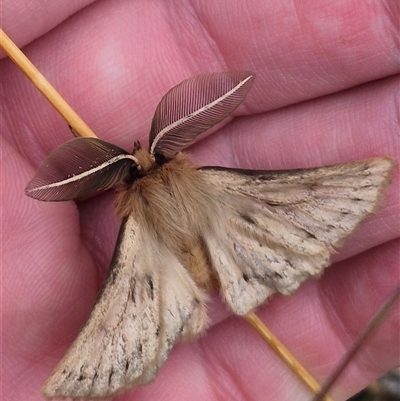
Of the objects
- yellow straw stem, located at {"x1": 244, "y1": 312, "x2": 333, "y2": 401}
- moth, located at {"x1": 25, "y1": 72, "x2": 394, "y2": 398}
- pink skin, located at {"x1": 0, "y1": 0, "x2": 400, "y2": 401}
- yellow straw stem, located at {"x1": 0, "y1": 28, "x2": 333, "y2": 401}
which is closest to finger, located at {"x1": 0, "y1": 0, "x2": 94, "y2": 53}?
pink skin, located at {"x1": 0, "y1": 0, "x2": 400, "y2": 401}

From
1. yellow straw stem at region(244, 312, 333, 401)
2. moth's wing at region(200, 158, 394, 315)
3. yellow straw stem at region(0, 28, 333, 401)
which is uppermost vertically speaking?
yellow straw stem at region(0, 28, 333, 401)

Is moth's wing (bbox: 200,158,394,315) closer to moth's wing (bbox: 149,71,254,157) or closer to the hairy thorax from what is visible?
the hairy thorax

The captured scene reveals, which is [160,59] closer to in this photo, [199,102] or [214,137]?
[214,137]

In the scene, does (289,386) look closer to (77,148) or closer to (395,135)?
(395,135)

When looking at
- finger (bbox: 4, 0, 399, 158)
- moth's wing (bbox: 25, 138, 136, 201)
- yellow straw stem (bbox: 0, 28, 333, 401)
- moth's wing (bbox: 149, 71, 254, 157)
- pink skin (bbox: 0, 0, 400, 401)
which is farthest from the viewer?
finger (bbox: 4, 0, 399, 158)

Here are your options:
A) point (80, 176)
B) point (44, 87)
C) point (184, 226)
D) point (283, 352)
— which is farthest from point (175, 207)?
point (283, 352)

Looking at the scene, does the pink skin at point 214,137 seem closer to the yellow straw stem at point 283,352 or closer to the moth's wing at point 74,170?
the yellow straw stem at point 283,352

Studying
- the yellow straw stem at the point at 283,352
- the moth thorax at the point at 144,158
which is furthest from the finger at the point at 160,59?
the yellow straw stem at the point at 283,352
